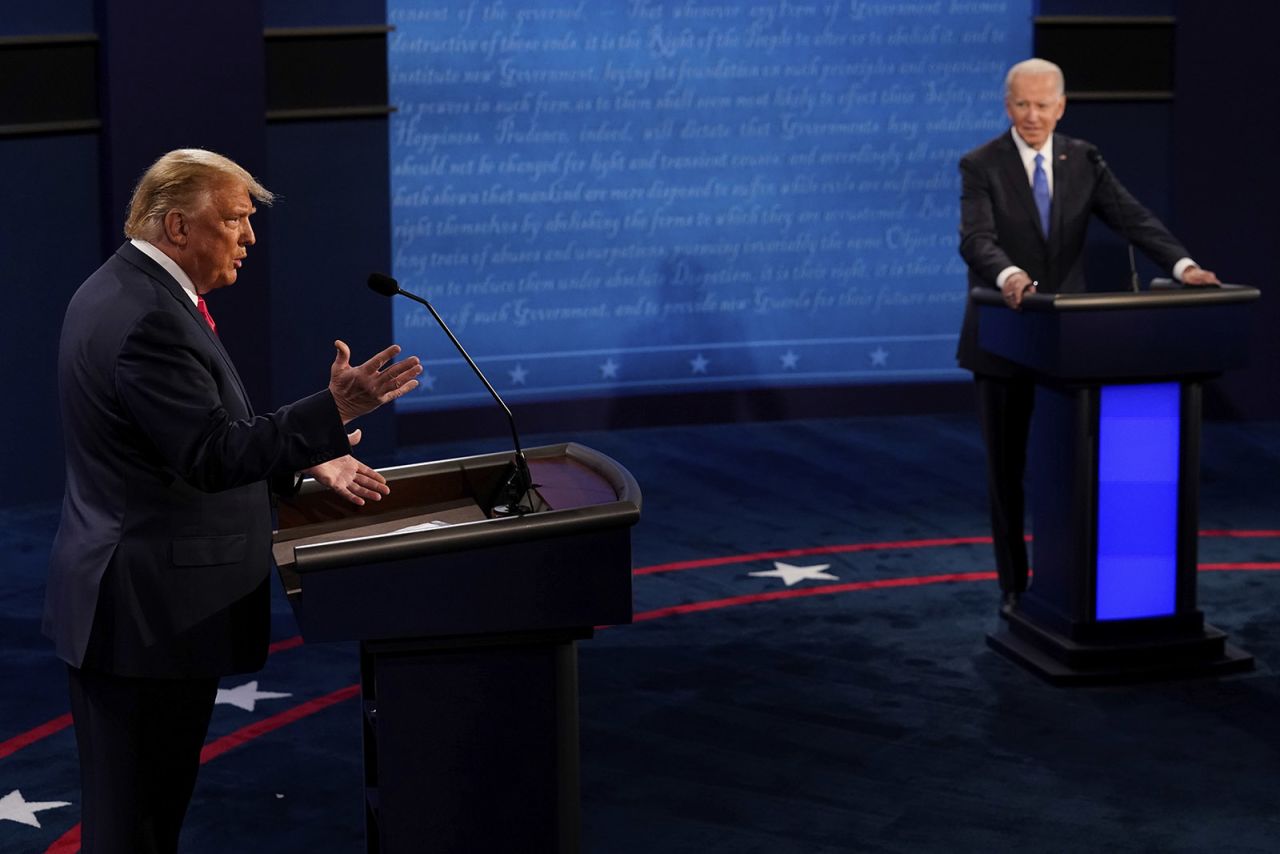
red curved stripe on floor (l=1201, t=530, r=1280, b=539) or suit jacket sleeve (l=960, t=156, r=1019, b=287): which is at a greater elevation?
suit jacket sleeve (l=960, t=156, r=1019, b=287)

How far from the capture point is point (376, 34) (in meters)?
7.73

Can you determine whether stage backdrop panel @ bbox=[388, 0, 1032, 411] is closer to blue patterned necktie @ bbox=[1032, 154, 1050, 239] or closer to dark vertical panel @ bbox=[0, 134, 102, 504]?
dark vertical panel @ bbox=[0, 134, 102, 504]

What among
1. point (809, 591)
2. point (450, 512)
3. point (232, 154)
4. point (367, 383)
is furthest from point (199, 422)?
point (232, 154)

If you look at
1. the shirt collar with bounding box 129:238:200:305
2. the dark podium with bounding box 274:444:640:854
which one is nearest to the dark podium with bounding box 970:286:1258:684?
the dark podium with bounding box 274:444:640:854

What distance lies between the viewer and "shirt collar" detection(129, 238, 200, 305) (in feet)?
9.98

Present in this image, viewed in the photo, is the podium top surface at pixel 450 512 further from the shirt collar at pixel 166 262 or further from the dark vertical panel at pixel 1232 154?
the dark vertical panel at pixel 1232 154

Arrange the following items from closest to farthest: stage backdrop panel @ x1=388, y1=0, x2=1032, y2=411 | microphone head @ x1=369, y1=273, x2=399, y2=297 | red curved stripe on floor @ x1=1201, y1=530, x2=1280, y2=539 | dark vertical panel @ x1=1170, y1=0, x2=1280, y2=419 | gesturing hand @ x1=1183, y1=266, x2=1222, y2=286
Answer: microphone head @ x1=369, y1=273, x2=399, y2=297 < gesturing hand @ x1=1183, y1=266, x2=1222, y2=286 < red curved stripe on floor @ x1=1201, y1=530, x2=1280, y2=539 < stage backdrop panel @ x1=388, y1=0, x2=1032, y2=411 < dark vertical panel @ x1=1170, y1=0, x2=1280, y2=419

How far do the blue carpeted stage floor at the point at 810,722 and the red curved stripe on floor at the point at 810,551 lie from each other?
0.01 metres

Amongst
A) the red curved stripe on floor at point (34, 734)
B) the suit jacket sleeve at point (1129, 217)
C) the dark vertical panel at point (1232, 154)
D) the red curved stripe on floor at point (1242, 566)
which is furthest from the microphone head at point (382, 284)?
the dark vertical panel at point (1232, 154)

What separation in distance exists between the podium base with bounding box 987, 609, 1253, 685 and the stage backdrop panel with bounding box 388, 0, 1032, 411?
3774mm

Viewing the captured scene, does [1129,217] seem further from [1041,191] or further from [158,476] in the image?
[158,476]

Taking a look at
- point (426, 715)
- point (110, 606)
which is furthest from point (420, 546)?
point (110, 606)

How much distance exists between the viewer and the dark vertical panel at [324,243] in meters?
7.65

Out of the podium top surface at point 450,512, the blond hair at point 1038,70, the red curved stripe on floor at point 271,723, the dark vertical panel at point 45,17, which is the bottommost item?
the red curved stripe on floor at point 271,723
